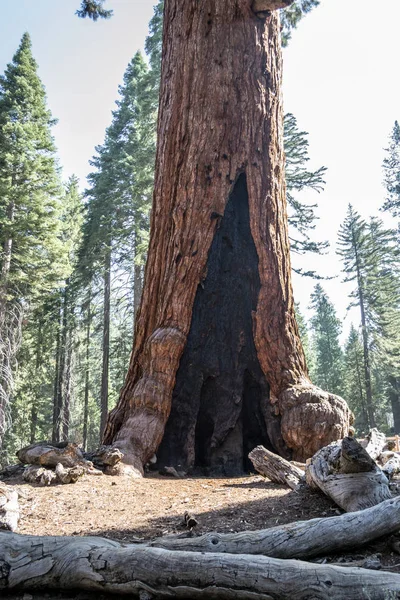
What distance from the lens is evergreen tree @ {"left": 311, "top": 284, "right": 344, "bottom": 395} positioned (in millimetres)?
38406

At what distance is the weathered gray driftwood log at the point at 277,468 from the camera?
4834 millimetres

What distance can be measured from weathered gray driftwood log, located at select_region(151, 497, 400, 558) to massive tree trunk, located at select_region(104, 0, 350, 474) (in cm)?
335

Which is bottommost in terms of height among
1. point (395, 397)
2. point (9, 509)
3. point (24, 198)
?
point (9, 509)

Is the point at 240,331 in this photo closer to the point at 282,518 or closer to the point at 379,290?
the point at 282,518

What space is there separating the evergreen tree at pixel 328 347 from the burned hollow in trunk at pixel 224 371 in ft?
108

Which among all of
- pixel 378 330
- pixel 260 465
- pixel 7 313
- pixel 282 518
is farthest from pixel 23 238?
pixel 378 330

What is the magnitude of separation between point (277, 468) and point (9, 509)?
2865 millimetres

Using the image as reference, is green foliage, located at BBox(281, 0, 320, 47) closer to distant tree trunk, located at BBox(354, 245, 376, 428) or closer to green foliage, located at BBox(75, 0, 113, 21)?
green foliage, located at BBox(75, 0, 113, 21)

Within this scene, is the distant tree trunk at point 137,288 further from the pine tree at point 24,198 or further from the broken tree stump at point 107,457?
the broken tree stump at point 107,457

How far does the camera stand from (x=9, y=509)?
11.4 ft

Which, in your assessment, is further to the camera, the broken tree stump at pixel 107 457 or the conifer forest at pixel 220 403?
the broken tree stump at pixel 107 457

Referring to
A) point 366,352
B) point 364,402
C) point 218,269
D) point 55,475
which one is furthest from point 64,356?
point 364,402

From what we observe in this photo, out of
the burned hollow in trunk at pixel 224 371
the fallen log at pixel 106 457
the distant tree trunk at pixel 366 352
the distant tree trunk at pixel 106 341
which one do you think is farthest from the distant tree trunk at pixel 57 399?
the fallen log at pixel 106 457

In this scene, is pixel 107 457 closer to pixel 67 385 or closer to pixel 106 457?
pixel 106 457
